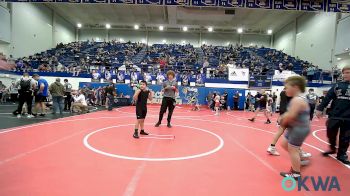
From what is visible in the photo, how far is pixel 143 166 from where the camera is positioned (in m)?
3.87

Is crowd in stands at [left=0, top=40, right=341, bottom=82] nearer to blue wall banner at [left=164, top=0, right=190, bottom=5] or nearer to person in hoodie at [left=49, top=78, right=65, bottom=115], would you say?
blue wall banner at [left=164, top=0, right=190, bottom=5]

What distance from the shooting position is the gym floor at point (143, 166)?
3057mm

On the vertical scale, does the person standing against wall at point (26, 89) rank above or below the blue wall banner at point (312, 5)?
below

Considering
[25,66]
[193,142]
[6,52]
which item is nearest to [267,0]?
[193,142]

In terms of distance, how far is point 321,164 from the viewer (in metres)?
4.50

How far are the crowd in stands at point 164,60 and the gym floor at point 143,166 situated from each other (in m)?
16.1

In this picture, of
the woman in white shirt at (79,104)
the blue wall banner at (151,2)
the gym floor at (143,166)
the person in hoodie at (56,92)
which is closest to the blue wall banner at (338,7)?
the blue wall banner at (151,2)

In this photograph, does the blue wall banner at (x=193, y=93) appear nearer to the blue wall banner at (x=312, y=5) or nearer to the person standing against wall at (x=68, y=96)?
the person standing against wall at (x=68, y=96)

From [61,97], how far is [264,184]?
31.2ft

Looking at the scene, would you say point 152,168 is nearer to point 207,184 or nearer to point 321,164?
point 207,184

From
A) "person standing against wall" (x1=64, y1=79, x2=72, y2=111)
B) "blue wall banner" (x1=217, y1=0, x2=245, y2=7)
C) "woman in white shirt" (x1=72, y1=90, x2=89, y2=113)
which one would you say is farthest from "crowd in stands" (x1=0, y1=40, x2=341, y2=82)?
"woman in white shirt" (x1=72, y1=90, x2=89, y2=113)

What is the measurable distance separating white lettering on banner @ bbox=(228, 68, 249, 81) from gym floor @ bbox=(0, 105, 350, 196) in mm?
14183

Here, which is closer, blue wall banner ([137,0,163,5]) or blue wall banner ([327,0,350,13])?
blue wall banner ([327,0,350,13])

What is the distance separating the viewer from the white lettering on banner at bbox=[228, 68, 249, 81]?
65.7 ft
